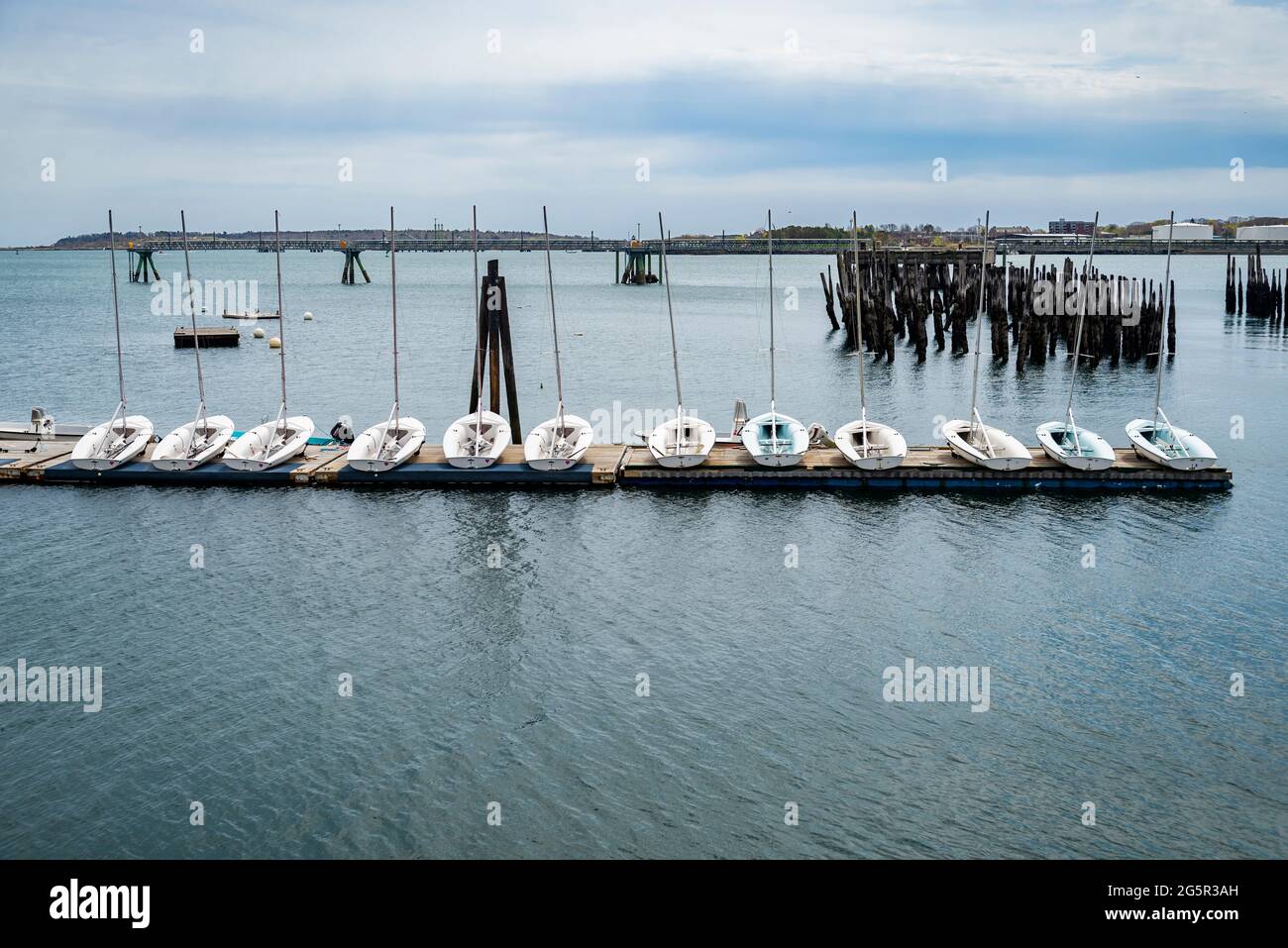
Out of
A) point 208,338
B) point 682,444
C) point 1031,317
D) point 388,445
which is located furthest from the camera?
point 208,338

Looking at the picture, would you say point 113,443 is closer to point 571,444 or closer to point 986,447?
point 571,444

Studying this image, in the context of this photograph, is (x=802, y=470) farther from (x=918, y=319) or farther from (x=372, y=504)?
(x=918, y=319)

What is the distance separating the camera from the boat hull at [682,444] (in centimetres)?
3825

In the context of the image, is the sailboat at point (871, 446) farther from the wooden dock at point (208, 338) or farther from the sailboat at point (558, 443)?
the wooden dock at point (208, 338)

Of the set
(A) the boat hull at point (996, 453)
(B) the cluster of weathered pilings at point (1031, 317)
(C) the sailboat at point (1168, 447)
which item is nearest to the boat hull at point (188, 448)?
(A) the boat hull at point (996, 453)

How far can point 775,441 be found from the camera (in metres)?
38.8

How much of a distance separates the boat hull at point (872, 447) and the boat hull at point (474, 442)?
40.5 ft

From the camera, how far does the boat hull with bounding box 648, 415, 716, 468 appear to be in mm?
38250

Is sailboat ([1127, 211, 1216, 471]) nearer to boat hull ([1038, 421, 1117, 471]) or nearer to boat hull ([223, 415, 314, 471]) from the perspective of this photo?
boat hull ([1038, 421, 1117, 471])

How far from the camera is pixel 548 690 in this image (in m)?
22.7

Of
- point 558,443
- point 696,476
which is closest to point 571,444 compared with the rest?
point 558,443

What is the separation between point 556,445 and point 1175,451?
21.8m
